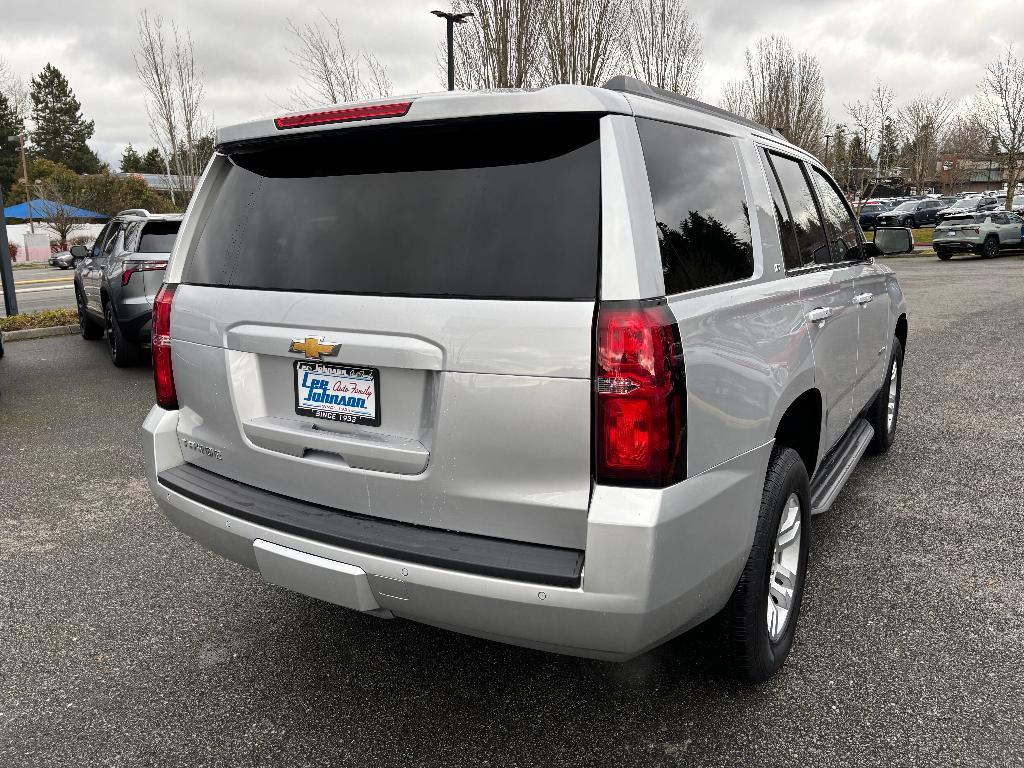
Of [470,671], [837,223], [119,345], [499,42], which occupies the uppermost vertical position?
[499,42]

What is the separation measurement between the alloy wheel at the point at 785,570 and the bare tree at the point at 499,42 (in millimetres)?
15785

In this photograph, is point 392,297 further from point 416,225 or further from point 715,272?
point 715,272

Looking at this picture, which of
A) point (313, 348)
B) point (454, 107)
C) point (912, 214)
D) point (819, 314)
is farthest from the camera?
point (912, 214)

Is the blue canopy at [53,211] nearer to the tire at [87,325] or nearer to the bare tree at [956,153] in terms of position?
the tire at [87,325]

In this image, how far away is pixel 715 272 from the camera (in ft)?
7.91

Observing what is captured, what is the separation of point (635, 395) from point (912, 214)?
4762 centimetres

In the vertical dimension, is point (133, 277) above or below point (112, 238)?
below

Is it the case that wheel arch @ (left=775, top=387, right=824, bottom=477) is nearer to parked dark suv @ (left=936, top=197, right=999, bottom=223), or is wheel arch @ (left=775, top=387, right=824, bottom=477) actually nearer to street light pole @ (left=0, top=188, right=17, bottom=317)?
street light pole @ (left=0, top=188, right=17, bottom=317)

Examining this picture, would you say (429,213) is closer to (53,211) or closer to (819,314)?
(819,314)

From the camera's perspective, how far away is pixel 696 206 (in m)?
2.41

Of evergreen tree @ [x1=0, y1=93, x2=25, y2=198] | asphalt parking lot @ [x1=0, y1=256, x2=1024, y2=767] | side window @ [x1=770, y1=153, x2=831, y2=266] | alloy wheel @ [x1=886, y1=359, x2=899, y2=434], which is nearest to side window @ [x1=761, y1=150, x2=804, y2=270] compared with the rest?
side window @ [x1=770, y1=153, x2=831, y2=266]

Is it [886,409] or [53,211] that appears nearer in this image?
[886,409]

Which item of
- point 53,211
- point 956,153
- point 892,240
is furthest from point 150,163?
point 892,240

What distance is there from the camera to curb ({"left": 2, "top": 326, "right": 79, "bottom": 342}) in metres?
11.5
